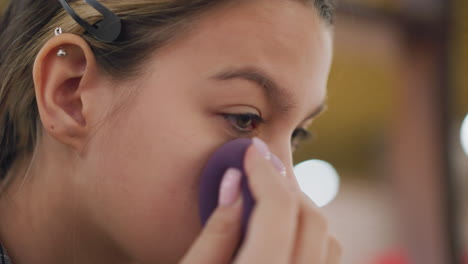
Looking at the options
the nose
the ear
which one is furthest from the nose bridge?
the ear

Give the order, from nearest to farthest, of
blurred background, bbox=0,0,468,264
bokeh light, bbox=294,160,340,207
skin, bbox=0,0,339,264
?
skin, bbox=0,0,339,264
blurred background, bbox=0,0,468,264
bokeh light, bbox=294,160,340,207

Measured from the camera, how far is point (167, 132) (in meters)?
0.84

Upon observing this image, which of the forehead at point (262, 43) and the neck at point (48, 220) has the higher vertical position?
the forehead at point (262, 43)

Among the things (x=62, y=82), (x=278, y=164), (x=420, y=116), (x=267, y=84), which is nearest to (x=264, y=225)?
(x=278, y=164)

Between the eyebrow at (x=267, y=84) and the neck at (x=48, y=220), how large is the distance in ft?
0.91

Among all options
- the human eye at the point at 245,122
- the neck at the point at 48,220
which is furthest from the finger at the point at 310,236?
the neck at the point at 48,220

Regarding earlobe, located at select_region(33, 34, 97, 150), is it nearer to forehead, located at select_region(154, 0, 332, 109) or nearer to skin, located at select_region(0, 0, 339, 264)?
skin, located at select_region(0, 0, 339, 264)

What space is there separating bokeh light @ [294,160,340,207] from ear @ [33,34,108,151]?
594cm

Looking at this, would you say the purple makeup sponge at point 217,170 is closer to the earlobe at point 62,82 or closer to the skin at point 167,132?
the skin at point 167,132

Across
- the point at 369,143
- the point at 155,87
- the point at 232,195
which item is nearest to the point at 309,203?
the point at 232,195

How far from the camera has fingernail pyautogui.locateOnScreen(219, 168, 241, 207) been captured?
0.79 meters

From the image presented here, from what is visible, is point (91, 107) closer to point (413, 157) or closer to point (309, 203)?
point (309, 203)

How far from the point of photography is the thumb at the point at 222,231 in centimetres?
77

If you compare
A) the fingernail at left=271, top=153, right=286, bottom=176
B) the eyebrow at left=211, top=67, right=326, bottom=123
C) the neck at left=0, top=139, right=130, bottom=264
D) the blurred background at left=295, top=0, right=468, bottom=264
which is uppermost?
the eyebrow at left=211, top=67, right=326, bottom=123
